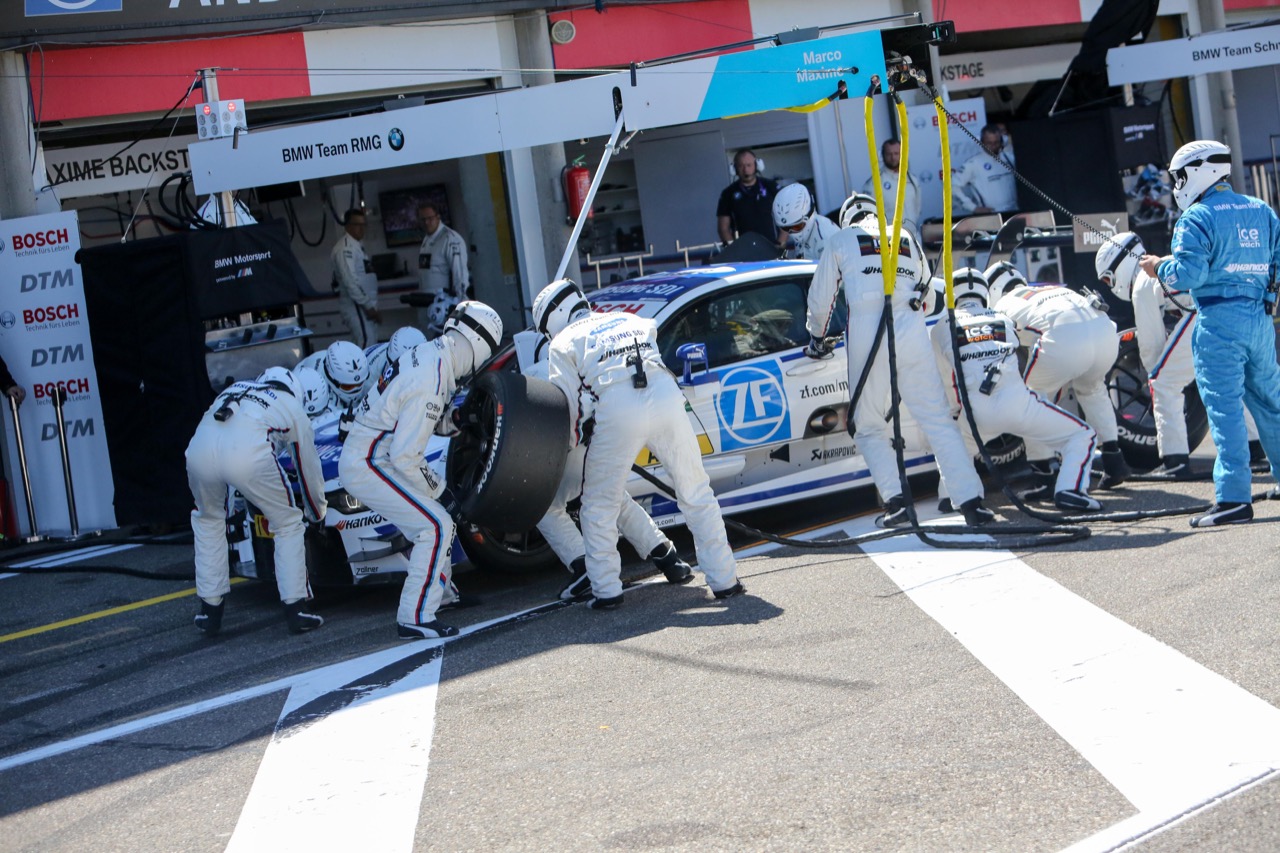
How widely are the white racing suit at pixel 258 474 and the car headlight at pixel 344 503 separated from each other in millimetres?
102

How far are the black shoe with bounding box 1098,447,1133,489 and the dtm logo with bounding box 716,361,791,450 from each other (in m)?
2.09

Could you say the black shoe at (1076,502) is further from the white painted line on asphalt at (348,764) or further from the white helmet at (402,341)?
the white helmet at (402,341)

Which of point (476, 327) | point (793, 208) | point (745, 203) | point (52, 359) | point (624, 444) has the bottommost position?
point (624, 444)

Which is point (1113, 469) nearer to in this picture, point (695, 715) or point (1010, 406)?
point (1010, 406)

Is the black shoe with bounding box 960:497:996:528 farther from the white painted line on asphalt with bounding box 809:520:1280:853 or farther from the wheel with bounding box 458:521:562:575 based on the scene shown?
the wheel with bounding box 458:521:562:575

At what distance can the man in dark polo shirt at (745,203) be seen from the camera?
577 inches

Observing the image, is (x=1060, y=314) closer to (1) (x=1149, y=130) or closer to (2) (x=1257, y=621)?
(2) (x=1257, y=621)

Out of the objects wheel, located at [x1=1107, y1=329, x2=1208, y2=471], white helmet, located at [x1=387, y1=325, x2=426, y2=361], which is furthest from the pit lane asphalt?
white helmet, located at [x1=387, y1=325, x2=426, y2=361]

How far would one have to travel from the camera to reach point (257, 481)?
8.12 m

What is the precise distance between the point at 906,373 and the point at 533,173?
7.43 meters

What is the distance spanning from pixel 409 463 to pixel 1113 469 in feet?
14.7

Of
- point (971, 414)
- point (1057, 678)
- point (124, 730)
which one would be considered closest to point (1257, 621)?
point (1057, 678)

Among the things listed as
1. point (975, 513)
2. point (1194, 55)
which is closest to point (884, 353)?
point (975, 513)

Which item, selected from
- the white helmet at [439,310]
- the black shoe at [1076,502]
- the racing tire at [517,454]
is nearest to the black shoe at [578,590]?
the racing tire at [517,454]
